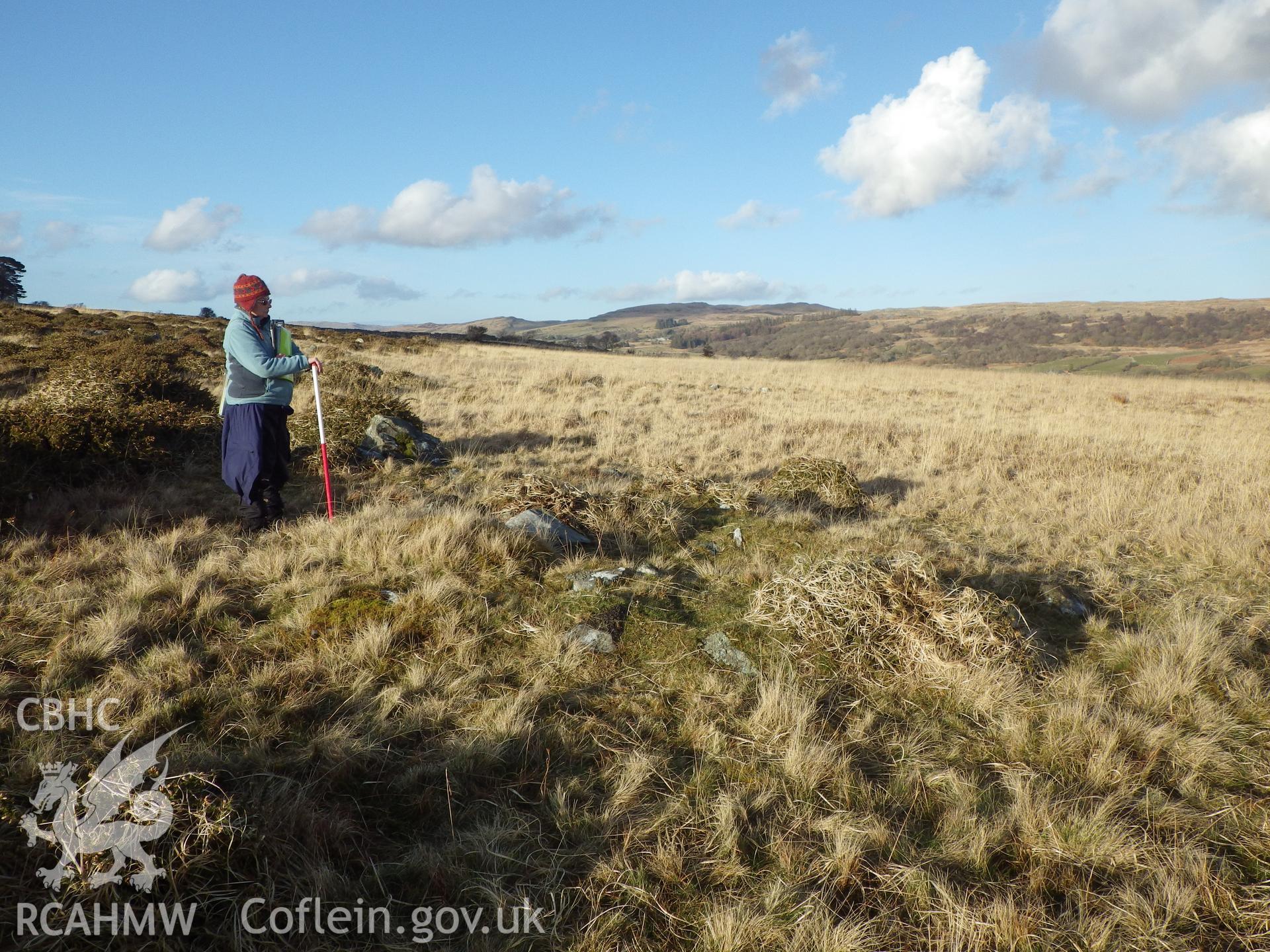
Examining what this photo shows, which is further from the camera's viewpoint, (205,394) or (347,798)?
(205,394)

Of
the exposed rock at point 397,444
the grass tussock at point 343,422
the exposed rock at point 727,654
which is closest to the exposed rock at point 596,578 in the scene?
the exposed rock at point 727,654

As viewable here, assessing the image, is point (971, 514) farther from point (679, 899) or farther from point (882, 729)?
point (679, 899)

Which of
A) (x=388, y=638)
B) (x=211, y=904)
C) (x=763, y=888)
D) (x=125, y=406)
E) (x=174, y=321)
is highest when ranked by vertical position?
(x=174, y=321)

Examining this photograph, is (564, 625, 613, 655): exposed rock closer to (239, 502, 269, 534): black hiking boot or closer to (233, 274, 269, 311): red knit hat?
(239, 502, 269, 534): black hiking boot

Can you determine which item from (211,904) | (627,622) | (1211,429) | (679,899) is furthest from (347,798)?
(1211,429)

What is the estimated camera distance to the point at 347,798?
2.65 m

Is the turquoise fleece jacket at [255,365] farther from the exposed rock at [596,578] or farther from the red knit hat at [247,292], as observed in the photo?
the exposed rock at [596,578]

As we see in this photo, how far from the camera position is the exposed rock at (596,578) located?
4.73 meters

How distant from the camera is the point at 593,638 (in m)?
4.02

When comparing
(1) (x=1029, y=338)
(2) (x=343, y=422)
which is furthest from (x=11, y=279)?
(1) (x=1029, y=338)

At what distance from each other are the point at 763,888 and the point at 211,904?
6.50 ft

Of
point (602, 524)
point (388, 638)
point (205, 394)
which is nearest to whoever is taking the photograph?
point (388, 638)

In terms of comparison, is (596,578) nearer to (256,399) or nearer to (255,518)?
(255,518)

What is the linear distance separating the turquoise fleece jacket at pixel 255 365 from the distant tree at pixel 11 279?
58750mm
